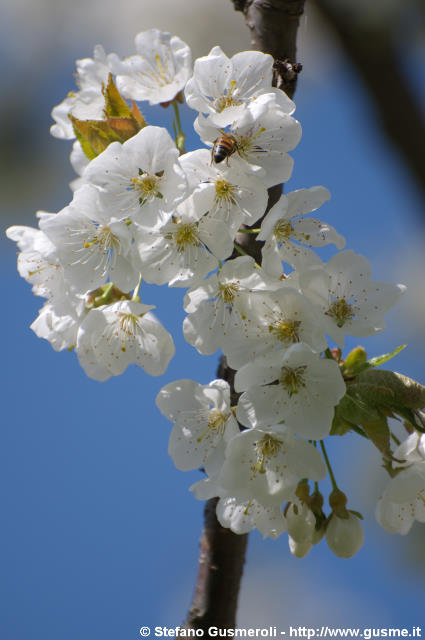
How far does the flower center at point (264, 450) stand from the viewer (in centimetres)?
93

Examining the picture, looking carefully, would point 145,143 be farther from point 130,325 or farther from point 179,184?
point 130,325

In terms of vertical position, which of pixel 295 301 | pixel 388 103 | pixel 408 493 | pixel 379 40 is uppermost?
pixel 379 40

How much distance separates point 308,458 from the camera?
0.95m

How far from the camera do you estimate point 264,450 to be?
935mm

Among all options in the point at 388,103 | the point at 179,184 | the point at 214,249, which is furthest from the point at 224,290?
the point at 388,103

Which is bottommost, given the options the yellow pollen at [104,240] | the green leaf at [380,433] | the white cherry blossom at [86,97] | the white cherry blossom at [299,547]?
the white cherry blossom at [299,547]

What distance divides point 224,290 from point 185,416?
0.74ft

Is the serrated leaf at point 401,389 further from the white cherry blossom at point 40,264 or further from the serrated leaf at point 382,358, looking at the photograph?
the white cherry blossom at point 40,264

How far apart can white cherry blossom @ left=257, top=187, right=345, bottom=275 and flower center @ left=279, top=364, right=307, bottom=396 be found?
0.47 ft

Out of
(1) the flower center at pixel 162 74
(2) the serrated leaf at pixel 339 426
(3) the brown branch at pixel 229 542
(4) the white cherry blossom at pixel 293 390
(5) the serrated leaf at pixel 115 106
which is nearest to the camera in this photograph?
(4) the white cherry blossom at pixel 293 390

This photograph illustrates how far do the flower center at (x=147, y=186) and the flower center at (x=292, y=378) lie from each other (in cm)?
33

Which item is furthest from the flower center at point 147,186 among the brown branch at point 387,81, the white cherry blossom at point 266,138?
the brown branch at point 387,81

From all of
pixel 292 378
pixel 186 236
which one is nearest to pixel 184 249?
pixel 186 236

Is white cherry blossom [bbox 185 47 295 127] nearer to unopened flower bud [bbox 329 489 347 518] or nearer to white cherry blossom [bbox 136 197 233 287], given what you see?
white cherry blossom [bbox 136 197 233 287]
